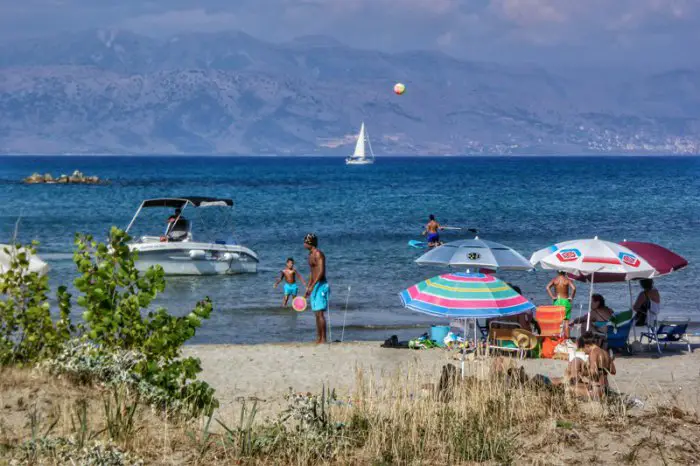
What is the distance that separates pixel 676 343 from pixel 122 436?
10.9 meters

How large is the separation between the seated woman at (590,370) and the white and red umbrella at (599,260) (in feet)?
10.7

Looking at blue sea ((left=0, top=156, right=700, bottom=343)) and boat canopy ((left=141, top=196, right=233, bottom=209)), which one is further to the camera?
boat canopy ((left=141, top=196, right=233, bottom=209))

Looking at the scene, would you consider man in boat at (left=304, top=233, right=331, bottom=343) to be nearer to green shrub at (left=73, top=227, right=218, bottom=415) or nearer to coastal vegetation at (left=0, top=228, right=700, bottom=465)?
coastal vegetation at (left=0, top=228, right=700, bottom=465)

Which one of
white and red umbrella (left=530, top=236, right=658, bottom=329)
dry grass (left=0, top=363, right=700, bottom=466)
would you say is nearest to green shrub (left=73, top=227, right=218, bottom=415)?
dry grass (left=0, top=363, right=700, bottom=466)

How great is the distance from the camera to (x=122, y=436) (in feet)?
24.4

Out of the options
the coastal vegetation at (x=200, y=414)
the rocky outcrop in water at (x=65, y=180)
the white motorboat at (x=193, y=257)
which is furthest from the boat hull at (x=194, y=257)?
the rocky outcrop in water at (x=65, y=180)

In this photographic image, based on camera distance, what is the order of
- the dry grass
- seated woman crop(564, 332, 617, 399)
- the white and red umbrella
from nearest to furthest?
the dry grass, seated woman crop(564, 332, 617, 399), the white and red umbrella

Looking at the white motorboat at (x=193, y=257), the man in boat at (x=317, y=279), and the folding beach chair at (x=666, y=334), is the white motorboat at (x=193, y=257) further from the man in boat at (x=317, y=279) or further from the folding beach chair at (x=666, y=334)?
the folding beach chair at (x=666, y=334)

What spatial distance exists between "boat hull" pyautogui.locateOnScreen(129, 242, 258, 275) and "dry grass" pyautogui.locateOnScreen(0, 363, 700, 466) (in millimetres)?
17129

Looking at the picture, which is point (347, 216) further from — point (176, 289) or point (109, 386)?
point (109, 386)

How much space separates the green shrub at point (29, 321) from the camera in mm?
9000

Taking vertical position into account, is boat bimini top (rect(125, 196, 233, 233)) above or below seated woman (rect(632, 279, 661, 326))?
above

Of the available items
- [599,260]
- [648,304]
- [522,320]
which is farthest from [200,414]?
[648,304]

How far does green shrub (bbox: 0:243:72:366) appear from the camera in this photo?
900 centimetres
